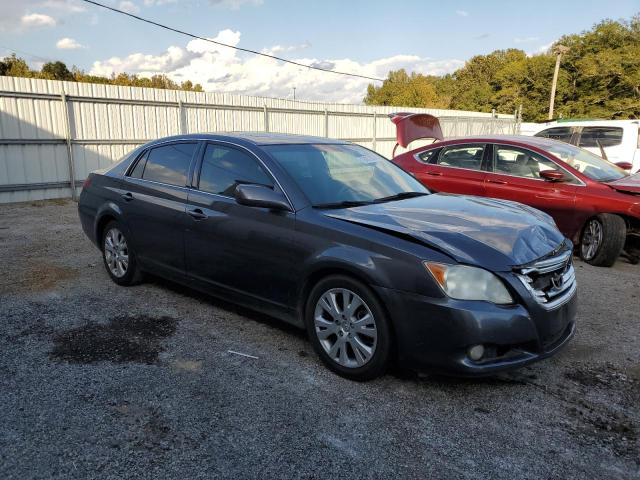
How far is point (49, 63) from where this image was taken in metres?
47.4

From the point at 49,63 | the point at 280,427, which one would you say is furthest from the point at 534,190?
the point at 49,63

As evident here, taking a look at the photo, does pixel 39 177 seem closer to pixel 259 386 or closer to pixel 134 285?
pixel 134 285

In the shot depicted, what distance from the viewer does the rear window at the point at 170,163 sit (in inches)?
175

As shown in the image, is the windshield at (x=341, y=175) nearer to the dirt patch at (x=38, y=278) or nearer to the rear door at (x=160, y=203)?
the rear door at (x=160, y=203)

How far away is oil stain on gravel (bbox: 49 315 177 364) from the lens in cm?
356

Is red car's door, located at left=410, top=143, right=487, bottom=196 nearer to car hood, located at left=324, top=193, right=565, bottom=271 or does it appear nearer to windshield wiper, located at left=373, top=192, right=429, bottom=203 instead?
windshield wiper, located at left=373, top=192, right=429, bottom=203

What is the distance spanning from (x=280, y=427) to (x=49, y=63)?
177 ft

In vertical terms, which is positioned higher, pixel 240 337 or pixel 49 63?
pixel 49 63

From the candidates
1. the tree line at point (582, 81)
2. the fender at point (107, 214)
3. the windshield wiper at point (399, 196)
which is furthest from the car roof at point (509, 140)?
the tree line at point (582, 81)

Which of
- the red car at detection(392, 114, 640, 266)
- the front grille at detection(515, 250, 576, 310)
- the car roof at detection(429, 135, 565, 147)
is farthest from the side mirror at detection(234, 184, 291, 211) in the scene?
the car roof at detection(429, 135, 565, 147)

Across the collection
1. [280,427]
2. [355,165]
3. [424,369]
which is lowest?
[280,427]

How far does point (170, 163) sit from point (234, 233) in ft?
3.96

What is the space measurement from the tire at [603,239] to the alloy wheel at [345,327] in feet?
14.2

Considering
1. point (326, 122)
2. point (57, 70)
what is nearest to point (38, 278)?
point (326, 122)
